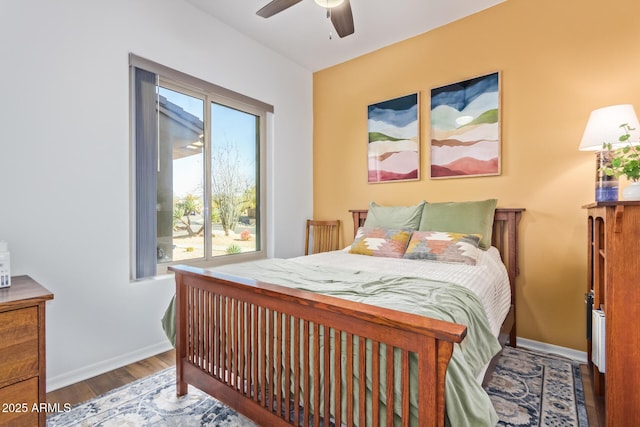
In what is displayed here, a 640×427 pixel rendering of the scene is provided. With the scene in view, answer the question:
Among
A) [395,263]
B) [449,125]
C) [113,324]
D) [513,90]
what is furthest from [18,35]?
[513,90]

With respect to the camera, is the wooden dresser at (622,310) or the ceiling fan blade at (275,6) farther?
the ceiling fan blade at (275,6)

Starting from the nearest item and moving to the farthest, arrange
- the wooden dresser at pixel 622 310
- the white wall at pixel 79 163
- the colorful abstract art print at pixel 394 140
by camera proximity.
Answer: the wooden dresser at pixel 622 310
the white wall at pixel 79 163
the colorful abstract art print at pixel 394 140

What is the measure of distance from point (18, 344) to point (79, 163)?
1.13m

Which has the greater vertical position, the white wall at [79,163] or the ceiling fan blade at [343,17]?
the ceiling fan blade at [343,17]

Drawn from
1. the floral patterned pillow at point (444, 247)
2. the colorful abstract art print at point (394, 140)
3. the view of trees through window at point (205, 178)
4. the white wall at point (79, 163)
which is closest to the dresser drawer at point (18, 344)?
the white wall at point (79, 163)

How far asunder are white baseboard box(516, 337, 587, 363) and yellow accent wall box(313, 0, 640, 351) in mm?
37

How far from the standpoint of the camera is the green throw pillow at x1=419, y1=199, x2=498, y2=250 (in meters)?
2.48

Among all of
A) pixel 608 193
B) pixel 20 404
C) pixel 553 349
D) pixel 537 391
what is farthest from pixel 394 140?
pixel 20 404

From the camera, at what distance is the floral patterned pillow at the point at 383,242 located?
8.33 ft

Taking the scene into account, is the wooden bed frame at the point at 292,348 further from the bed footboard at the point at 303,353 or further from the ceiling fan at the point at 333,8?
Result: the ceiling fan at the point at 333,8

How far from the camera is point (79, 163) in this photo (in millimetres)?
2029

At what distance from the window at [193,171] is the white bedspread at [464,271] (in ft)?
3.60

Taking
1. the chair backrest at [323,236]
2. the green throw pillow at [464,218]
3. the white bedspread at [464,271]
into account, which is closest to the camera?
the white bedspread at [464,271]

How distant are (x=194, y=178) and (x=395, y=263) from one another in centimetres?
190
